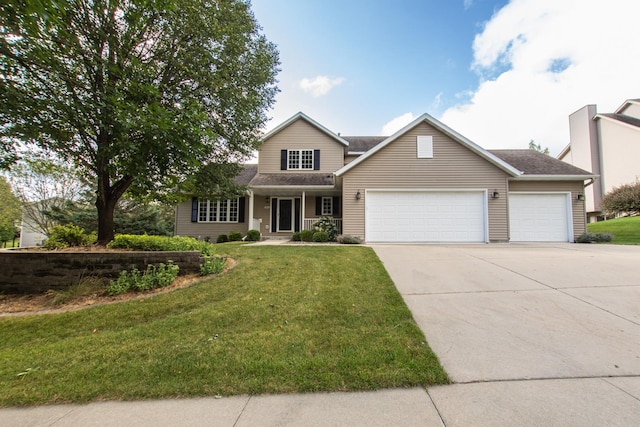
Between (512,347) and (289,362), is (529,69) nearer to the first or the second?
(512,347)

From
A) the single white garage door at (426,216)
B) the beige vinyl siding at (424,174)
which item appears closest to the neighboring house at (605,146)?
the beige vinyl siding at (424,174)

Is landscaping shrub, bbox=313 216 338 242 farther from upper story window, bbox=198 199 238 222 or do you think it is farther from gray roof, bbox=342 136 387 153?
gray roof, bbox=342 136 387 153

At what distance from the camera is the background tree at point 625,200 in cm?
1744

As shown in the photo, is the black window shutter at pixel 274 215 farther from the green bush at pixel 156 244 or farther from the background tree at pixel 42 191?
the background tree at pixel 42 191

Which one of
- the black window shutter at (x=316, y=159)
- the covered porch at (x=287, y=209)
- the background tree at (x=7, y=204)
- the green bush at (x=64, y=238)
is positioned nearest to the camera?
the green bush at (x=64, y=238)

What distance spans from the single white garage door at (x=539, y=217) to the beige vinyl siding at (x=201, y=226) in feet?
44.7

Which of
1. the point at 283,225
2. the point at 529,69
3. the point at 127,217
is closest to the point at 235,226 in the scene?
the point at 283,225

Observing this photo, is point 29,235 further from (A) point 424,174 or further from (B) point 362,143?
(A) point 424,174

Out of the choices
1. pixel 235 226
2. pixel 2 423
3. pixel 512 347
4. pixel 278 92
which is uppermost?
pixel 278 92

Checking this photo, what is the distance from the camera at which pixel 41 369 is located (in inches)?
106

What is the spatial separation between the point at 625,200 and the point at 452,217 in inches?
643

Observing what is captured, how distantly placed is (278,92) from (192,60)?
4.12 metres

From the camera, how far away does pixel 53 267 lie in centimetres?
567

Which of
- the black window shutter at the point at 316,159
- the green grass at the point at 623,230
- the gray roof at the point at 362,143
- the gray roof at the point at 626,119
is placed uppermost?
the gray roof at the point at 626,119
